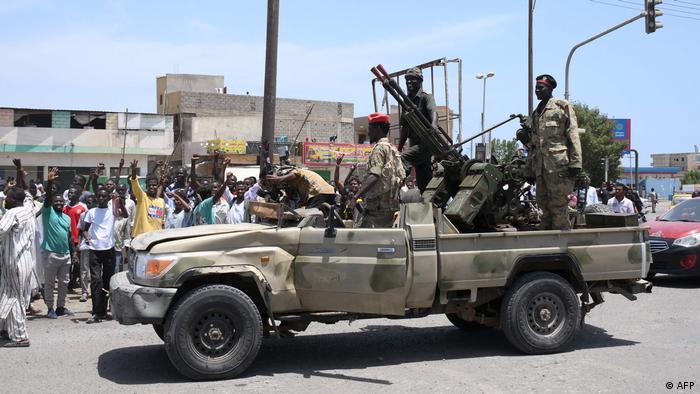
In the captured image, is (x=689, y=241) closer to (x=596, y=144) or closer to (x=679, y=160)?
(x=596, y=144)

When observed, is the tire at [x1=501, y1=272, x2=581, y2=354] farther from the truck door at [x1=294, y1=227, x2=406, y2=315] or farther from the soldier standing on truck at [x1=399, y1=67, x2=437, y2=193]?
the soldier standing on truck at [x1=399, y1=67, x2=437, y2=193]

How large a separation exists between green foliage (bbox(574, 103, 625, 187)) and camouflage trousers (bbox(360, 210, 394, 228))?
45.2 metres

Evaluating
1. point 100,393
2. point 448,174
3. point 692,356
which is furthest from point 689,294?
point 100,393

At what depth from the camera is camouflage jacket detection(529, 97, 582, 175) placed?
758 cm

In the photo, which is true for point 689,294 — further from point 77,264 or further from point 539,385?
point 77,264

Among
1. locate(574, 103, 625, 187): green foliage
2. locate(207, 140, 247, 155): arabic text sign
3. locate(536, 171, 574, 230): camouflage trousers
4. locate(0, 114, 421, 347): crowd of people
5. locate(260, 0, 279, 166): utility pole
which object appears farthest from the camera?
locate(574, 103, 625, 187): green foliage

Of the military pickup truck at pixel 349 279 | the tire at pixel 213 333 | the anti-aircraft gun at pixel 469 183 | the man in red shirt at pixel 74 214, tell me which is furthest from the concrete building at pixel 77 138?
the tire at pixel 213 333

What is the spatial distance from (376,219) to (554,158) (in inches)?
81.4

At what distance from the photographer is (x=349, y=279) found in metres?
6.43

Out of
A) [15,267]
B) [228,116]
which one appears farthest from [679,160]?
[15,267]

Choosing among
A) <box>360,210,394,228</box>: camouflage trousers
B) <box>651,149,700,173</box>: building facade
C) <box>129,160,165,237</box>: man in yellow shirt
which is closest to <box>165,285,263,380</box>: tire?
<box>360,210,394,228</box>: camouflage trousers

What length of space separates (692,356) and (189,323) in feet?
15.9

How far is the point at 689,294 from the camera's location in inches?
428

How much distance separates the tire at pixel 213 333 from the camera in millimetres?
5984
